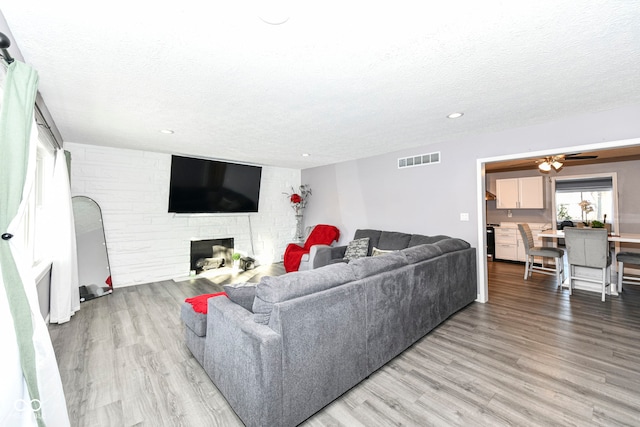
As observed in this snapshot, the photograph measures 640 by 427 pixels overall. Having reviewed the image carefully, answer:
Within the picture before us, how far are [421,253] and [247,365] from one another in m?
1.98

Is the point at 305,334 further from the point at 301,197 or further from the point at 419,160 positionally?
the point at 301,197

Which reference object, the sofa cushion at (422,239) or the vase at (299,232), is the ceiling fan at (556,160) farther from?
the vase at (299,232)

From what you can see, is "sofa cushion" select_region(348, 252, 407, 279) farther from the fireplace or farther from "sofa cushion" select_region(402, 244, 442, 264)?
the fireplace

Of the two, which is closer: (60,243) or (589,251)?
(60,243)

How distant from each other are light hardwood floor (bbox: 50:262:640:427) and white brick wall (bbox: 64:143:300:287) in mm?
1236

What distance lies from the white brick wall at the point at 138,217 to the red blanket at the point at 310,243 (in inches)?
56.3

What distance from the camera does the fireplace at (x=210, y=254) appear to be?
5.28 metres

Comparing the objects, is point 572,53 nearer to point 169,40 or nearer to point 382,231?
point 169,40

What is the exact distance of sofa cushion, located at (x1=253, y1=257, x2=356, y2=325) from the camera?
1.65 metres

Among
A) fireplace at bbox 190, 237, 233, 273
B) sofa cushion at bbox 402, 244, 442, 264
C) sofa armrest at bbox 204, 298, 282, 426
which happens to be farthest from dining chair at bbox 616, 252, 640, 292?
fireplace at bbox 190, 237, 233, 273

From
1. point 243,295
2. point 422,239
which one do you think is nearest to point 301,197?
point 422,239

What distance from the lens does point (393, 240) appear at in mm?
4543

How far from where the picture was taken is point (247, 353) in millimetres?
1569

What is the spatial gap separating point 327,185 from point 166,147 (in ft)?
10.4
